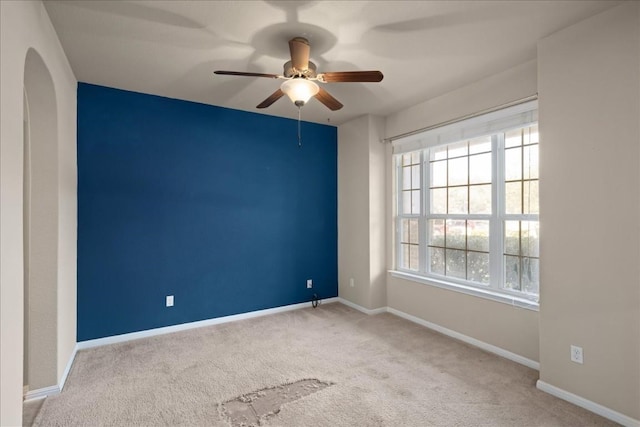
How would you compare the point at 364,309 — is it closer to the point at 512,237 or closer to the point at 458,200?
the point at 458,200

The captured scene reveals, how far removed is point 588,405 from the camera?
2.24 metres

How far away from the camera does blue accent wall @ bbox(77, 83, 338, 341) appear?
3.34 meters

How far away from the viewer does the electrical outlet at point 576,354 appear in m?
2.28

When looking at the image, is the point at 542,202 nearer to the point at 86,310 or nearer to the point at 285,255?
the point at 285,255

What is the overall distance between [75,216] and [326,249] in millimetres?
2956

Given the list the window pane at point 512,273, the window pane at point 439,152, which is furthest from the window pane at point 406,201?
the window pane at point 512,273

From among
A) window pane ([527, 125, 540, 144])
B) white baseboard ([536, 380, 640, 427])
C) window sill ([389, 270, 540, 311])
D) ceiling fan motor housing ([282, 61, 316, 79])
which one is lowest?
white baseboard ([536, 380, 640, 427])

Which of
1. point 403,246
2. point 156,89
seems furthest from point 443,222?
point 156,89

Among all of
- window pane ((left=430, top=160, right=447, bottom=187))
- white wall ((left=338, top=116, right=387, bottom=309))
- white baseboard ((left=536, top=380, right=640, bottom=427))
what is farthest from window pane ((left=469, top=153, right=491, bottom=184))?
white baseboard ((left=536, top=380, right=640, bottom=427))

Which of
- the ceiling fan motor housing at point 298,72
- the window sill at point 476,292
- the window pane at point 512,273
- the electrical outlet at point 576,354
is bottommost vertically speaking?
the electrical outlet at point 576,354

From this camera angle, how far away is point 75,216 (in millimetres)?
3143

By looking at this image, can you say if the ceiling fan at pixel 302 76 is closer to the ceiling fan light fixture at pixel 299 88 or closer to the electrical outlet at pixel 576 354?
the ceiling fan light fixture at pixel 299 88

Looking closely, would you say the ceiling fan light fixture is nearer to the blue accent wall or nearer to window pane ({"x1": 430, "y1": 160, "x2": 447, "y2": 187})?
the blue accent wall

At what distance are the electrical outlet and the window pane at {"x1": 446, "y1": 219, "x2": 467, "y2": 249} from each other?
4.53 feet
